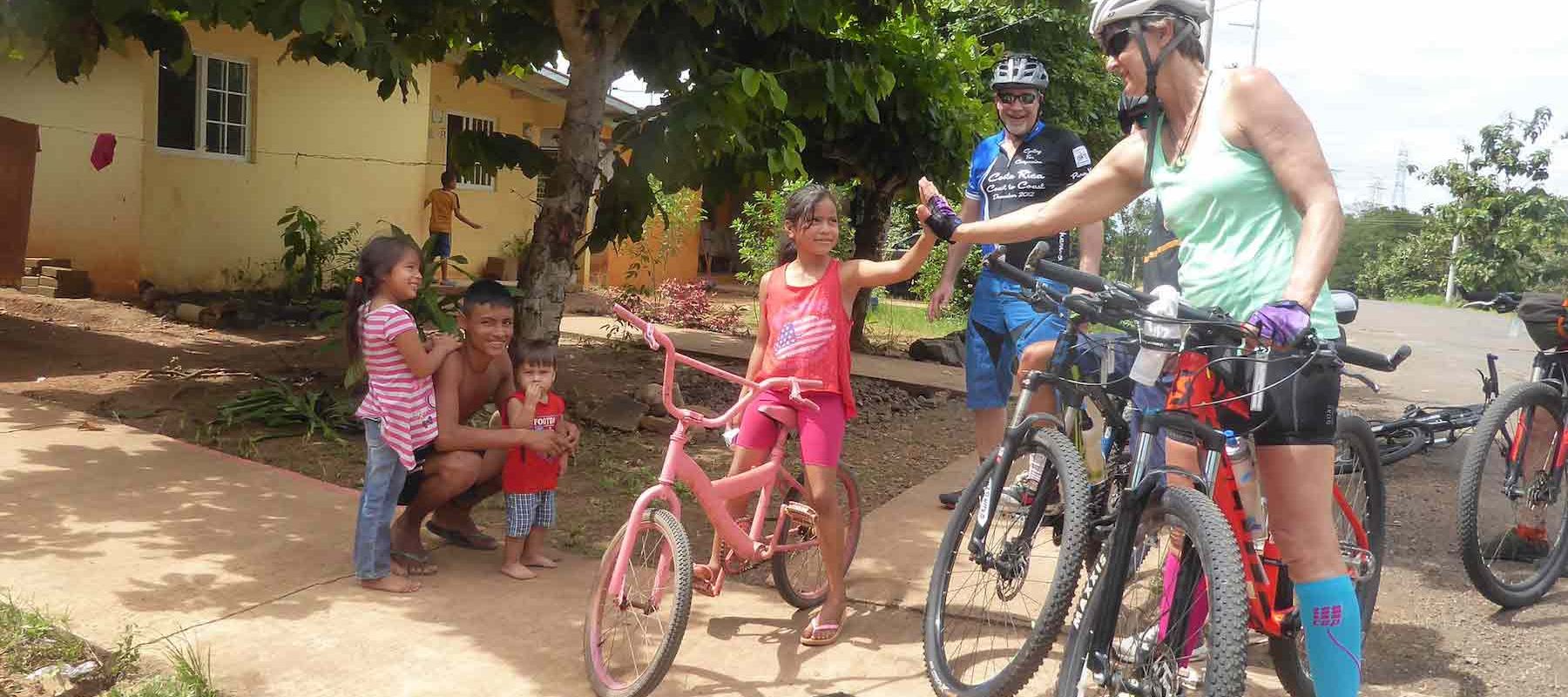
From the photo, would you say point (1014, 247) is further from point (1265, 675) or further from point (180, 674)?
point (180, 674)

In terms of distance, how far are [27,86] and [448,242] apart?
14.6 ft

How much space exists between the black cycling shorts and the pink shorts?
4.49 feet

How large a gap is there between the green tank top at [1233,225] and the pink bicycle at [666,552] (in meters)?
1.31

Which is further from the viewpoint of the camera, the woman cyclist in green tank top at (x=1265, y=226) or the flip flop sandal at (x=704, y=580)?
the flip flop sandal at (x=704, y=580)

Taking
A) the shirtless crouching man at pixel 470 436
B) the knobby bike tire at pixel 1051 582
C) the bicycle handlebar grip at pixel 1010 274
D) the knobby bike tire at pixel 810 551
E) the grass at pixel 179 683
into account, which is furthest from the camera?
the shirtless crouching man at pixel 470 436

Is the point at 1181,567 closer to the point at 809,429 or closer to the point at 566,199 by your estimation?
the point at 809,429

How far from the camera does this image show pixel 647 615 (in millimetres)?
3520

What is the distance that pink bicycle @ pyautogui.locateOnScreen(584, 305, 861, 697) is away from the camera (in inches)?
133

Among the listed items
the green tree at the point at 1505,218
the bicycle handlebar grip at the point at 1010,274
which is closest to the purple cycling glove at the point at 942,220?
the bicycle handlebar grip at the point at 1010,274

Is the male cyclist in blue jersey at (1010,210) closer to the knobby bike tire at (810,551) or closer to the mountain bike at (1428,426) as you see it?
the knobby bike tire at (810,551)

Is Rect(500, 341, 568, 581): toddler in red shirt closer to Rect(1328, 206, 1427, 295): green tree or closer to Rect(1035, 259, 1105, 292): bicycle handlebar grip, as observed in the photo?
Rect(1035, 259, 1105, 292): bicycle handlebar grip

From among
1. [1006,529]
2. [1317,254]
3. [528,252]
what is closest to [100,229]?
[528,252]

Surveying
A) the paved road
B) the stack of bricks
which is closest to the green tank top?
the paved road

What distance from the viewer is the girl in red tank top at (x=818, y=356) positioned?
154 inches
